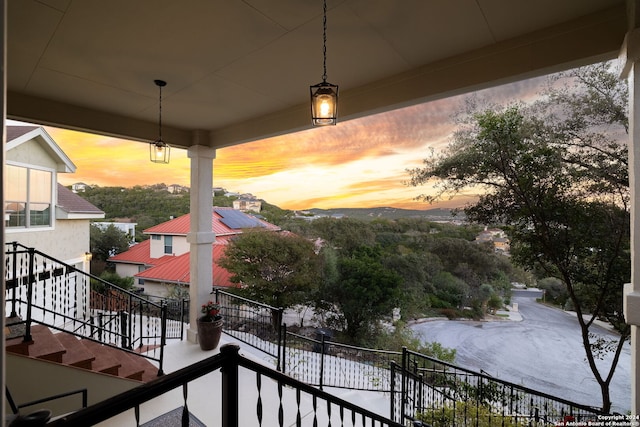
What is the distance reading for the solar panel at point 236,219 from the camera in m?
10.4

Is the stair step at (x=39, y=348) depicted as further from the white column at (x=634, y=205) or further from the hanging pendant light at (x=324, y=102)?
the white column at (x=634, y=205)

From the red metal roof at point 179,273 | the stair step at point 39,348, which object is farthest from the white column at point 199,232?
the red metal roof at point 179,273

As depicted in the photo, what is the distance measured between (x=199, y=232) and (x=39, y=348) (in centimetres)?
225

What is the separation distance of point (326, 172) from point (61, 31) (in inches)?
295

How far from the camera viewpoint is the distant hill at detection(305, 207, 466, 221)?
6729mm

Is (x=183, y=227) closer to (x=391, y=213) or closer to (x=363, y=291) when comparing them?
(x=363, y=291)

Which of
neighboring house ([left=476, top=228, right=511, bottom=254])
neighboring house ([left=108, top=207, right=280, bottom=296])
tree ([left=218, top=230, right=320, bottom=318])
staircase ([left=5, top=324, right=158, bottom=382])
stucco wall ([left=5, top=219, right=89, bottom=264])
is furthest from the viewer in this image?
neighboring house ([left=108, top=207, right=280, bottom=296])

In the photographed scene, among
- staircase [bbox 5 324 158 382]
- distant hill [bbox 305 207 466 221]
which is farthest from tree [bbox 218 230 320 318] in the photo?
staircase [bbox 5 324 158 382]

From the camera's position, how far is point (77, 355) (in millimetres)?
3543

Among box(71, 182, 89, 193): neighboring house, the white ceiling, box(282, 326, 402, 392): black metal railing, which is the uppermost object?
the white ceiling

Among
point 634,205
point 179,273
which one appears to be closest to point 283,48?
point 634,205

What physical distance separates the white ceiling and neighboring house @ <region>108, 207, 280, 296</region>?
22.3ft

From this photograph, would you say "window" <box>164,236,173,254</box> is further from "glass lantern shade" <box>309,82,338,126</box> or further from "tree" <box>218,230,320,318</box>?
"glass lantern shade" <box>309,82,338,126</box>

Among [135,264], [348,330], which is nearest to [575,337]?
[348,330]
